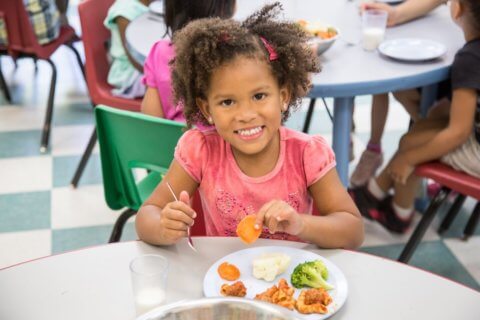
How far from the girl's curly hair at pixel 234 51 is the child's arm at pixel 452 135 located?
2.29 ft

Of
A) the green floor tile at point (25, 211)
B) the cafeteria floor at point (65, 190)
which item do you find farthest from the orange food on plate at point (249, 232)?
the green floor tile at point (25, 211)

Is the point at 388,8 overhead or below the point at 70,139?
overhead

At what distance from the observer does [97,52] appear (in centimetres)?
261

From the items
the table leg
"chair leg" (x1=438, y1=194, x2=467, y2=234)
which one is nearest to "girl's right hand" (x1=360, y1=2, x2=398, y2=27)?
the table leg

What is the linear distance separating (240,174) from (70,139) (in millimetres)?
2148

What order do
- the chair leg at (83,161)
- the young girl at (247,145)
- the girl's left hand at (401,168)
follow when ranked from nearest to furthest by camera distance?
the young girl at (247,145)
the girl's left hand at (401,168)
the chair leg at (83,161)

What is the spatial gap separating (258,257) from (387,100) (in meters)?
1.87

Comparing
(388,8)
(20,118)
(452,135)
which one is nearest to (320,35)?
(388,8)

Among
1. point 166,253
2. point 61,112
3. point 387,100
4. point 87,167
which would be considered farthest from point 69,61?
point 166,253

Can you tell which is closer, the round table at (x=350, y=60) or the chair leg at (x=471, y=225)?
the round table at (x=350, y=60)

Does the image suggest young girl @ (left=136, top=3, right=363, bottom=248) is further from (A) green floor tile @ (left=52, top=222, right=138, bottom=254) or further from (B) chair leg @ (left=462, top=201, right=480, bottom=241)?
(B) chair leg @ (left=462, top=201, right=480, bottom=241)

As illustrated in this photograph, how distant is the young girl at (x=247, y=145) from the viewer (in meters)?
1.21

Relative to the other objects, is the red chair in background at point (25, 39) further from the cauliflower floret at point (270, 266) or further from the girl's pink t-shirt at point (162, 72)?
the cauliflower floret at point (270, 266)

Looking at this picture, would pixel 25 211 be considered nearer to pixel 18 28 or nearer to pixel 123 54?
pixel 123 54
